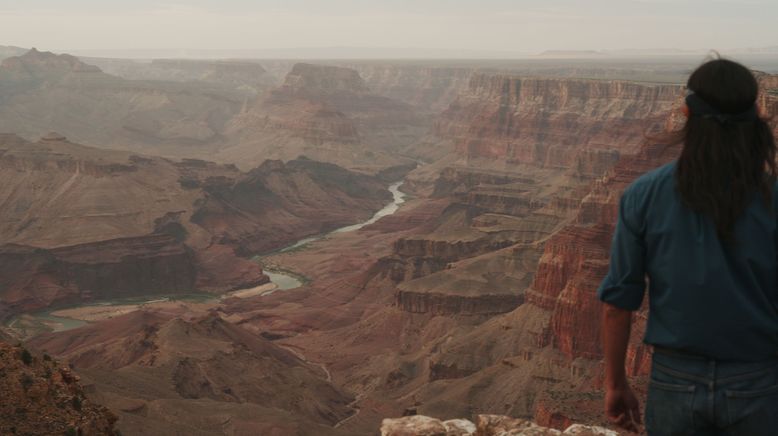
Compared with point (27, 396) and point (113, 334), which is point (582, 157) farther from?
point (27, 396)

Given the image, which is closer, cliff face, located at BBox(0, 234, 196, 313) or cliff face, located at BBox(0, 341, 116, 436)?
cliff face, located at BBox(0, 341, 116, 436)

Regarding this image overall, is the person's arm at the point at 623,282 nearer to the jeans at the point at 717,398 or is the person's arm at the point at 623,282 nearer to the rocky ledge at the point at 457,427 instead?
the jeans at the point at 717,398

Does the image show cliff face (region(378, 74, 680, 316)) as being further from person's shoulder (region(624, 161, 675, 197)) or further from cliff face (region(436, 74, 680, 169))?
person's shoulder (region(624, 161, 675, 197))

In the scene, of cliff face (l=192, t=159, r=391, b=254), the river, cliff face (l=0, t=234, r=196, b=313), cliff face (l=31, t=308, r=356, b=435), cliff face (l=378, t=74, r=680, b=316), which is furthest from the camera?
cliff face (l=192, t=159, r=391, b=254)

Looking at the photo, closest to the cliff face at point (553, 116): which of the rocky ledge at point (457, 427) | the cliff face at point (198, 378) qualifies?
the cliff face at point (198, 378)

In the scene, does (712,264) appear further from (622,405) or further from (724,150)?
(622,405)

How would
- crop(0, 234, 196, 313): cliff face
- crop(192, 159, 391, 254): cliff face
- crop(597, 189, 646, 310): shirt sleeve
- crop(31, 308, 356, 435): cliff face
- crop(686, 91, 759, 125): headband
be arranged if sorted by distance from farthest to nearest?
crop(192, 159, 391, 254): cliff face → crop(0, 234, 196, 313): cliff face → crop(31, 308, 356, 435): cliff face → crop(597, 189, 646, 310): shirt sleeve → crop(686, 91, 759, 125): headband

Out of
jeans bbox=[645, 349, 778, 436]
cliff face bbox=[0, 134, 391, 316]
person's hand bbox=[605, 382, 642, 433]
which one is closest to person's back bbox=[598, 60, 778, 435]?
jeans bbox=[645, 349, 778, 436]
